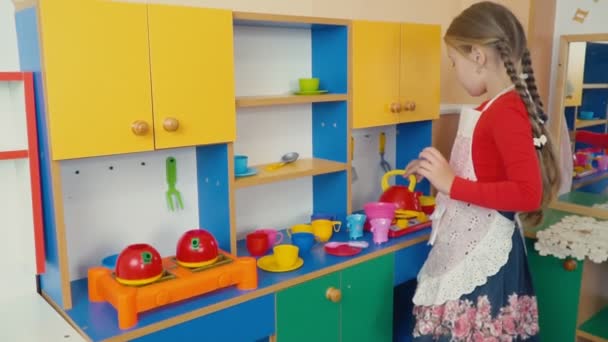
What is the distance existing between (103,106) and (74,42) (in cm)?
15

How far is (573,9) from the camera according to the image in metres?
2.27

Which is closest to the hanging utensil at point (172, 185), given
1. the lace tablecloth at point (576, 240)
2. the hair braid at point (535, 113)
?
the hair braid at point (535, 113)

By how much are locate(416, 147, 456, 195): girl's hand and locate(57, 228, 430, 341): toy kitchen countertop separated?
0.37 metres

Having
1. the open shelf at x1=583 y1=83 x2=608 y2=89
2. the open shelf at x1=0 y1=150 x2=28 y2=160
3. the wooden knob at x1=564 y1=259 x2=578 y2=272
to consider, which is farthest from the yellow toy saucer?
the open shelf at x1=583 y1=83 x2=608 y2=89

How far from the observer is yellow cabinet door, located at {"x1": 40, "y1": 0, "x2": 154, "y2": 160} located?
122 centimetres

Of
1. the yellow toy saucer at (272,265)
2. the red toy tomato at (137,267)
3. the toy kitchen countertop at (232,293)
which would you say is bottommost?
the toy kitchen countertop at (232,293)

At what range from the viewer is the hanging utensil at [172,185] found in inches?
65.8

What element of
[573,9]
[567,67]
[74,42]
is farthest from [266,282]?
[573,9]

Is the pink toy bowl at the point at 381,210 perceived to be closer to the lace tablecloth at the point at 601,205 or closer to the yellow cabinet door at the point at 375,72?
the yellow cabinet door at the point at 375,72

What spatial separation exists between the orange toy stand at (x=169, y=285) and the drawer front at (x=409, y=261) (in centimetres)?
56

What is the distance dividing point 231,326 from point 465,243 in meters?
0.66

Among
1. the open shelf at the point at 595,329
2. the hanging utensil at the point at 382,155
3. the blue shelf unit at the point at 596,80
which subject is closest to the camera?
the open shelf at the point at 595,329

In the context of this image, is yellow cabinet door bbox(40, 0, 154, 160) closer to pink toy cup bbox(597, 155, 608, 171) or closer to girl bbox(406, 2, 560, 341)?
girl bbox(406, 2, 560, 341)

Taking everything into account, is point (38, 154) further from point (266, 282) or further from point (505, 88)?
point (505, 88)
